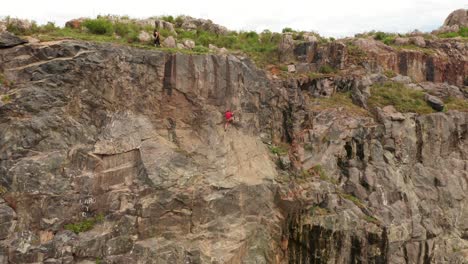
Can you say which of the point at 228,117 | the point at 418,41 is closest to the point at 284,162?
the point at 228,117

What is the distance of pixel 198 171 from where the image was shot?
52.6 feet

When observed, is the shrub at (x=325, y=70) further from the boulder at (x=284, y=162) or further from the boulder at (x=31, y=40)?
the boulder at (x=31, y=40)

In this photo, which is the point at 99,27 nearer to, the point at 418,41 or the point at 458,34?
the point at 418,41

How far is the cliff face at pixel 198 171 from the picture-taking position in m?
14.2

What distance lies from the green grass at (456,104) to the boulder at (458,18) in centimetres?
1202

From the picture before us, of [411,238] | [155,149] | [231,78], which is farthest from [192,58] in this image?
[411,238]

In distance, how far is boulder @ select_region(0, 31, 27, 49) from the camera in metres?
15.2

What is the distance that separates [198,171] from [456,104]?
1366 cm

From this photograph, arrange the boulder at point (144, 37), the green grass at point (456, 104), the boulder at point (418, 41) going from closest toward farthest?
the boulder at point (144, 37) < the green grass at point (456, 104) < the boulder at point (418, 41)

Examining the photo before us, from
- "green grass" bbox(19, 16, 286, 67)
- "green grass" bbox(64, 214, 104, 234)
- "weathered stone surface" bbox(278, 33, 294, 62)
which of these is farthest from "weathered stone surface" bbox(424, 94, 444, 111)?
"green grass" bbox(64, 214, 104, 234)

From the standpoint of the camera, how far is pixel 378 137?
19.7 meters

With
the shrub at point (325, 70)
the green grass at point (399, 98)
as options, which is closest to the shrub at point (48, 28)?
the shrub at point (325, 70)

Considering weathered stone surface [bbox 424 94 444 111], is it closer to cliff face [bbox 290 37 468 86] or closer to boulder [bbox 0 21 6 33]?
cliff face [bbox 290 37 468 86]

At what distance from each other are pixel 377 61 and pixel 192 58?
11547mm
